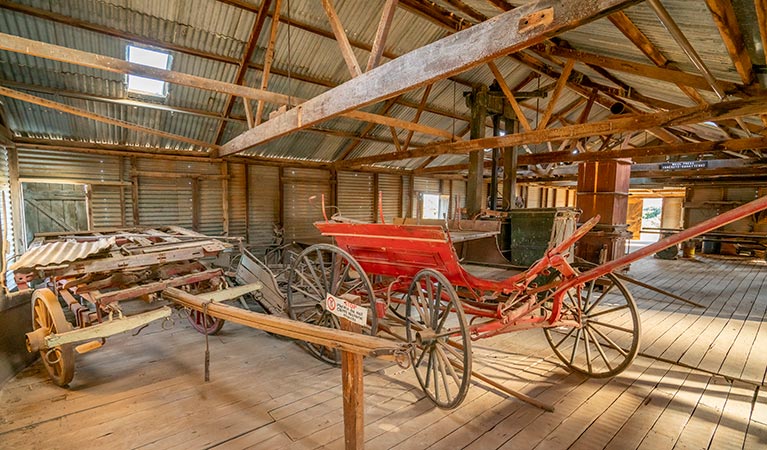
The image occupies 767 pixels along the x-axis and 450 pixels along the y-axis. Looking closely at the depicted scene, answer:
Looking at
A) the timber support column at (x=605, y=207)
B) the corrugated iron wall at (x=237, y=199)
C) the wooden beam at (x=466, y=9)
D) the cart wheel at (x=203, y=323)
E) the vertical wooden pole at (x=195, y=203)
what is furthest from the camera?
the corrugated iron wall at (x=237, y=199)

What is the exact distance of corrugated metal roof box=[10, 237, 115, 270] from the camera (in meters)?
2.88

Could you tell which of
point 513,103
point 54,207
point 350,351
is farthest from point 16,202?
point 513,103

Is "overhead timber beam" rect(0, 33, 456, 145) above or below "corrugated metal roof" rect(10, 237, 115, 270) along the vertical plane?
above

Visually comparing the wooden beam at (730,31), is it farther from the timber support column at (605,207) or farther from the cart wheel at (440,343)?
the timber support column at (605,207)

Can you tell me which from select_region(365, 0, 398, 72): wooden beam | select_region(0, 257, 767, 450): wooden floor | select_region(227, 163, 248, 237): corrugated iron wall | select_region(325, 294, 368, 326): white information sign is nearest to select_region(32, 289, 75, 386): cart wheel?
select_region(0, 257, 767, 450): wooden floor

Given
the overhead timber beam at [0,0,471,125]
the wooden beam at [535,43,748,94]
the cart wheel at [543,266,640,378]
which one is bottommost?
the cart wheel at [543,266,640,378]

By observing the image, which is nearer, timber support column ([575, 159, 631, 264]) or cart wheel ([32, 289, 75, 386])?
cart wheel ([32, 289, 75, 386])

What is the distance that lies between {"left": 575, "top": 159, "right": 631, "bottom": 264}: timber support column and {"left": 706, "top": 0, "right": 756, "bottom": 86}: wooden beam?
3986 millimetres

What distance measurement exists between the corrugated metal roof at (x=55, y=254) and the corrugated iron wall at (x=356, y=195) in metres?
7.21

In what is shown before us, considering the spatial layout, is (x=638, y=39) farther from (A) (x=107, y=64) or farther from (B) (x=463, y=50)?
(A) (x=107, y=64)

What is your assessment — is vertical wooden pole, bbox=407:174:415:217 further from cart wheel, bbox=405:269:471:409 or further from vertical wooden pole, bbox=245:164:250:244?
cart wheel, bbox=405:269:471:409

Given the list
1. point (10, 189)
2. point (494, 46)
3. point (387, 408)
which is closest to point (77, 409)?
point (387, 408)

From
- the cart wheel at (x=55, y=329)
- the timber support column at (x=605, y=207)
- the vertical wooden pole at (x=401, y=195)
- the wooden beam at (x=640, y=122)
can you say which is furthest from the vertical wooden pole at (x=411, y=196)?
the cart wheel at (x=55, y=329)

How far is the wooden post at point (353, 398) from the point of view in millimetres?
1879
